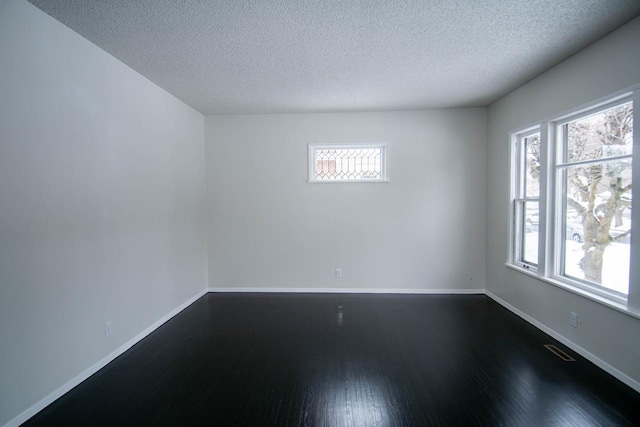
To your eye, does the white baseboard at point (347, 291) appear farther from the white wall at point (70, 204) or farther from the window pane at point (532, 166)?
the window pane at point (532, 166)

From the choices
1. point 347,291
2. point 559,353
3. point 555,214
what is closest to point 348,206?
point 347,291

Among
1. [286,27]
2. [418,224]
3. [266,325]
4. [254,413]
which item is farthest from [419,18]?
[266,325]

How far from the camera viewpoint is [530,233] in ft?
10.5

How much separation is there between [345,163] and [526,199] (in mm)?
2331

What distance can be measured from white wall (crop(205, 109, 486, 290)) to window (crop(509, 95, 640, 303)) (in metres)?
Result: 0.78

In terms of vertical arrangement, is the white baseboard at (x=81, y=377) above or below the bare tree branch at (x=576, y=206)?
below

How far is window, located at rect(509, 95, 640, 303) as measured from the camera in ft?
7.04

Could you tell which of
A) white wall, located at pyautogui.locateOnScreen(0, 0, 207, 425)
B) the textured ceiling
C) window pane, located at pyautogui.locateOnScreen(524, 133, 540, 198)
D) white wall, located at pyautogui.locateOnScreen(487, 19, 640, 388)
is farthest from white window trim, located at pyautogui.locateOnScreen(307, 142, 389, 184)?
white wall, located at pyautogui.locateOnScreen(0, 0, 207, 425)

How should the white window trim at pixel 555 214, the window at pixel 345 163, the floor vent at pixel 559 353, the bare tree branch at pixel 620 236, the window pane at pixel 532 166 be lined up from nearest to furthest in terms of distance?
the white window trim at pixel 555 214, the bare tree branch at pixel 620 236, the floor vent at pixel 559 353, the window pane at pixel 532 166, the window at pixel 345 163

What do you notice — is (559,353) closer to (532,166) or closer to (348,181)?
(532,166)

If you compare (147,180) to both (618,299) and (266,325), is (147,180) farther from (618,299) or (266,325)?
(618,299)

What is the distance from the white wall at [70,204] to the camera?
5.41 feet

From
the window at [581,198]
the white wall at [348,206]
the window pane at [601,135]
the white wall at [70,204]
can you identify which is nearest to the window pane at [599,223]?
the window at [581,198]

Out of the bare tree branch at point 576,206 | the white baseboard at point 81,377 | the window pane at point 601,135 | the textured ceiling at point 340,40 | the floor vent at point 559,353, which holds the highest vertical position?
the textured ceiling at point 340,40
